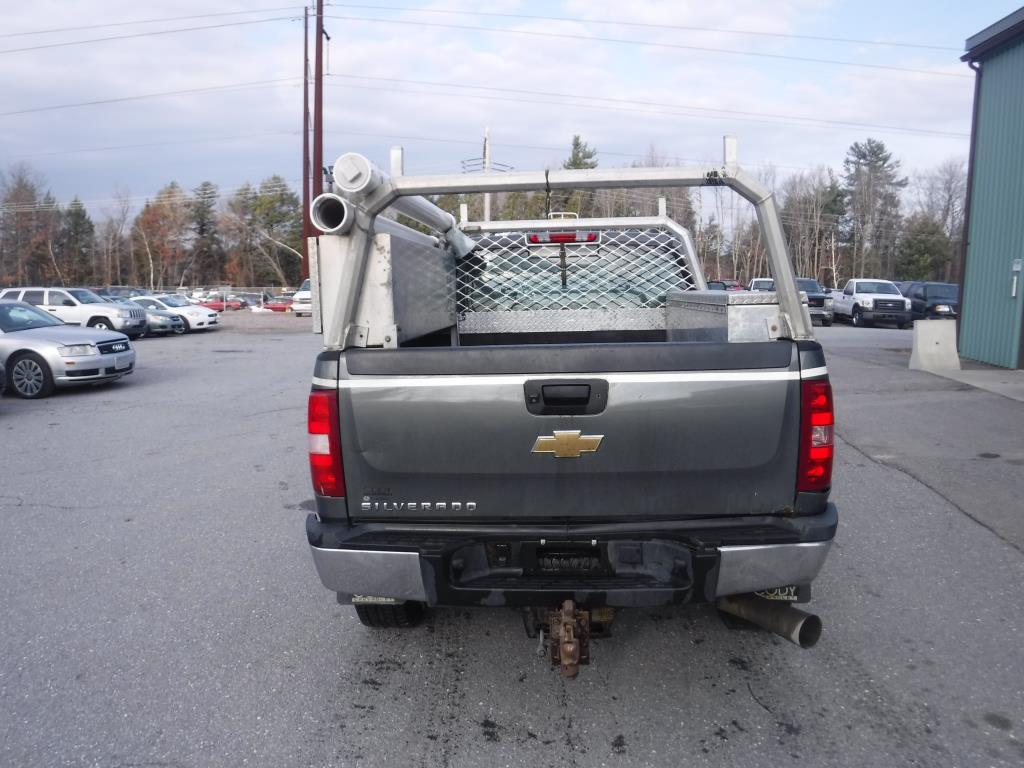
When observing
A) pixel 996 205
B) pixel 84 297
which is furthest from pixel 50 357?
pixel 996 205

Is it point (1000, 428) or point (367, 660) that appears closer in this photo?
point (367, 660)

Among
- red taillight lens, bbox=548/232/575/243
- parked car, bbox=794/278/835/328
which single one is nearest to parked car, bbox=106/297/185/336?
parked car, bbox=794/278/835/328

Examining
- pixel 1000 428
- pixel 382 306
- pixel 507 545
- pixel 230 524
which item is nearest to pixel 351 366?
pixel 382 306

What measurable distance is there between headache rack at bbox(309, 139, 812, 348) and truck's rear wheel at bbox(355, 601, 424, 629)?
1.29m

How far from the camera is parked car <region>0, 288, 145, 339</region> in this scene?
23766 mm

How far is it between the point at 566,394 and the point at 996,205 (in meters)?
14.9

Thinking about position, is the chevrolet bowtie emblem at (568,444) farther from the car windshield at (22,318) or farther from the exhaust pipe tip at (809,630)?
the car windshield at (22,318)

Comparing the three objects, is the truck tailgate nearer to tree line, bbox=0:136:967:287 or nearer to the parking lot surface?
the parking lot surface

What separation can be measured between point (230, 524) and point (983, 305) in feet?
47.3

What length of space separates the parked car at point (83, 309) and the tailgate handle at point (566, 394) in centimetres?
2363

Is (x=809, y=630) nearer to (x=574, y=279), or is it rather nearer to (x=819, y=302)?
(x=574, y=279)

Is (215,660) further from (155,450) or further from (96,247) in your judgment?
(96,247)

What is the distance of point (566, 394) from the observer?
2.96 meters

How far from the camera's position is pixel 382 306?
3.28m
